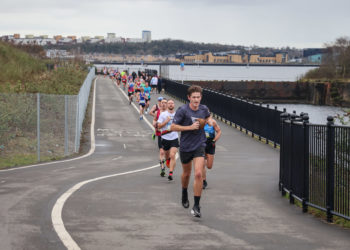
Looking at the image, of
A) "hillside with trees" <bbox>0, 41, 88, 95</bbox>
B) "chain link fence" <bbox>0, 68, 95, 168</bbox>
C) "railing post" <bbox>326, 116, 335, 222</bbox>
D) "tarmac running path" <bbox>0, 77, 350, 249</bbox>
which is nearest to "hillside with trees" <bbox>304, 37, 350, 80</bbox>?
"hillside with trees" <bbox>0, 41, 88, 95</bbox>

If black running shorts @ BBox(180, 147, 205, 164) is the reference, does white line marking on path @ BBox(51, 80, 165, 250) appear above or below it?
below

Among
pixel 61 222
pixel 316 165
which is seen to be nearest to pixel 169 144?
pixel 316 165

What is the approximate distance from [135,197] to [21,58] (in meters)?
45.3

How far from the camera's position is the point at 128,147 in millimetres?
24828

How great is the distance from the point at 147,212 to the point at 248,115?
19.7m

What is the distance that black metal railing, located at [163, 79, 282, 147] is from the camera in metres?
25.0

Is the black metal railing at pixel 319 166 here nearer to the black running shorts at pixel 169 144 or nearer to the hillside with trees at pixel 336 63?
the black running shorts at pixel 169 144

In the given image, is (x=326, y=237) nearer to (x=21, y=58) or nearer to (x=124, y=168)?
(x=124, y=168)

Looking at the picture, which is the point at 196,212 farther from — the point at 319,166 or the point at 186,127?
the point at 319,166

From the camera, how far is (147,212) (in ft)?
33.6

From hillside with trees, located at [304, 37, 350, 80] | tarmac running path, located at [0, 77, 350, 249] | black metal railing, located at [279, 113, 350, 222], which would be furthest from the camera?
hillside with trees, located at [304, 37, 350, 80]

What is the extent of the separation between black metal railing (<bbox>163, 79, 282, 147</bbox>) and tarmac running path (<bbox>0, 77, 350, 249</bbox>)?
21.2 feet

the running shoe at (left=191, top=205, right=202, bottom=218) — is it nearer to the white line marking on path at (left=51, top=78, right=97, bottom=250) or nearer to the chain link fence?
the white line marking on path at (left=51, top=78, right=97, bottom=250)

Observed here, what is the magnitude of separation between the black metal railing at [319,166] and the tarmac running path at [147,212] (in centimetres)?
30
